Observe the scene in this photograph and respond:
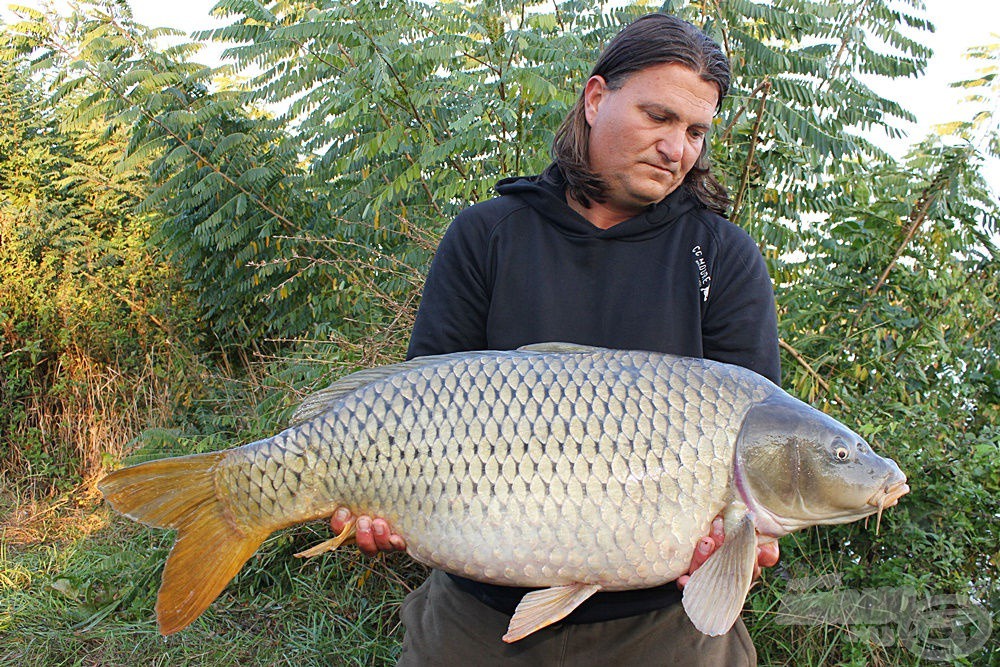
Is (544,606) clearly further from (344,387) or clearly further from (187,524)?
(187,524)

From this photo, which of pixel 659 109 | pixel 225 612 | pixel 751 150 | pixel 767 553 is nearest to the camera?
pixel 767 553

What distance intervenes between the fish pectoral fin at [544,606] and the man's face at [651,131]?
2.27 ft

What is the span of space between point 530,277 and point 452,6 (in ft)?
6.53

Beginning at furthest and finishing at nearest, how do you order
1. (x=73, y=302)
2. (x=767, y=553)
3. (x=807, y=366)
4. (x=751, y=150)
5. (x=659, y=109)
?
(x=73, y=302), (x=751, y=150), (x=807, y=366), (x=659, y=109), (x=767, y=553)

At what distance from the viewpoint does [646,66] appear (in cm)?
147

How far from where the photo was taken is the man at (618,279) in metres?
1.45

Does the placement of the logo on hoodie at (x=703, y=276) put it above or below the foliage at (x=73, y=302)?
above

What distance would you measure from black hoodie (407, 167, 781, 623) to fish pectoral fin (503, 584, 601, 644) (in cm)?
15

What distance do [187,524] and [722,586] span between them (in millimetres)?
893

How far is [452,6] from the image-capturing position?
124 inches

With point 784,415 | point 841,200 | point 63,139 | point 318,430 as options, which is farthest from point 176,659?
point 63,139

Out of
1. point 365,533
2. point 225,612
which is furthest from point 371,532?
point 225,612

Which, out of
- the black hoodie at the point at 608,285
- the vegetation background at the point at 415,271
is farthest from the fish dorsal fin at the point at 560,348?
the vegetation background at the point at 415,271

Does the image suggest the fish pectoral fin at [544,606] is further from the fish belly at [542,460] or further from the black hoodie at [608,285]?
the black hoodie at [608,285]
